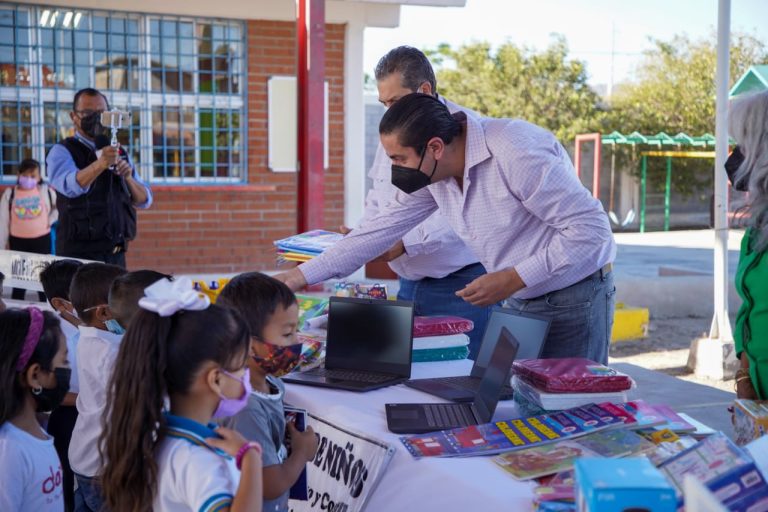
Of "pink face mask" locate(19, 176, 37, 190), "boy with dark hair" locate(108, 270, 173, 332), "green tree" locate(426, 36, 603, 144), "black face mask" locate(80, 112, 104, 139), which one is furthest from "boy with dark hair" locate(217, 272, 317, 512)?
"green tree" locate(426, 36, 603, 144)

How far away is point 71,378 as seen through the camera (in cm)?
319

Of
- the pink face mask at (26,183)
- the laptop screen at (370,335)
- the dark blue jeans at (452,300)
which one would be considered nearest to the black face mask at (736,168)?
the laptop screen at (370,335)

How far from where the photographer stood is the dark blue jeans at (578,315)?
298 cm

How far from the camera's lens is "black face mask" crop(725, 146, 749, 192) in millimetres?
2418

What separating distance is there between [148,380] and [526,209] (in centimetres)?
150

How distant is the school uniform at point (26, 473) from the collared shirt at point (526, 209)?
146 cm

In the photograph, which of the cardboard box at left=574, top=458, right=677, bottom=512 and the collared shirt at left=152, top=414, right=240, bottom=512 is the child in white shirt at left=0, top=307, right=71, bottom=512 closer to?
the collared shirt at left=152, top=414, right=240, bottom=512

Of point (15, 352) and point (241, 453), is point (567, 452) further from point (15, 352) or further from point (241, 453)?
point (15, 352)

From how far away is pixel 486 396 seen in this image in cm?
251

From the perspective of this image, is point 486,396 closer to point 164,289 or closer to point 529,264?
point 529,264

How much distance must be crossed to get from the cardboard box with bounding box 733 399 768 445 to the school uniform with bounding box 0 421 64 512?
1739mm

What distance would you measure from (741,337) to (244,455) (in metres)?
1.44

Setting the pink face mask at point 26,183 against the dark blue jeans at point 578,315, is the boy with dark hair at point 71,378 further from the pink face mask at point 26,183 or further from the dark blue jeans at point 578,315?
the pink face mask at point 26,183

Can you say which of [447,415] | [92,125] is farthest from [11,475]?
[92,125]
